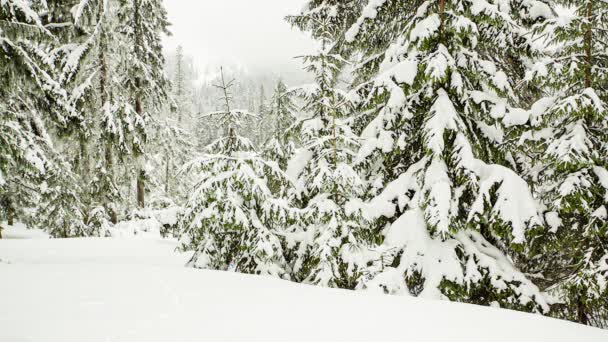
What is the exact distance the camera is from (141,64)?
1576 centimetres

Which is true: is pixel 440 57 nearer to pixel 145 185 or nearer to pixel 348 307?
pixel 348 307

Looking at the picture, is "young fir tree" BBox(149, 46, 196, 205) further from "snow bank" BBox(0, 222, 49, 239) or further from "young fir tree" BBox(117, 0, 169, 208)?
"snow bank" BBox(0, 222, 49, 239)

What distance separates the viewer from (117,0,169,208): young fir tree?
50.3 ft

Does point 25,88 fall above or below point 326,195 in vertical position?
above

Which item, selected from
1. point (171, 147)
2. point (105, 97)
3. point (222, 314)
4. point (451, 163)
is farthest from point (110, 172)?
point (451, 163)

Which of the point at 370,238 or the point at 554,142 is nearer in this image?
the point at 554,142

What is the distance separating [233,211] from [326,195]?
186cm

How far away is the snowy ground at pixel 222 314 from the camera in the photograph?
10.3 ft

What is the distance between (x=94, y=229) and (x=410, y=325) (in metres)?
16.1

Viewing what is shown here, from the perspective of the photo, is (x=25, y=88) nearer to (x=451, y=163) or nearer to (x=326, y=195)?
(x=326, y=195)

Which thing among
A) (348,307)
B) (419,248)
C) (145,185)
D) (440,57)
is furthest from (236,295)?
(145,185)

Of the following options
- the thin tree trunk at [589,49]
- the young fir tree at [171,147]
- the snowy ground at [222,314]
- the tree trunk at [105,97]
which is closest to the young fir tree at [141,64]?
the tree trunk at [105,97]

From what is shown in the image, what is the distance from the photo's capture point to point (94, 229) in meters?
15.6

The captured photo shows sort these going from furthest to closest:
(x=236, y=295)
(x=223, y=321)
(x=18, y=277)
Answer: (x=18, y=277)
(x=236, y=295)
(x=223, y=321)
